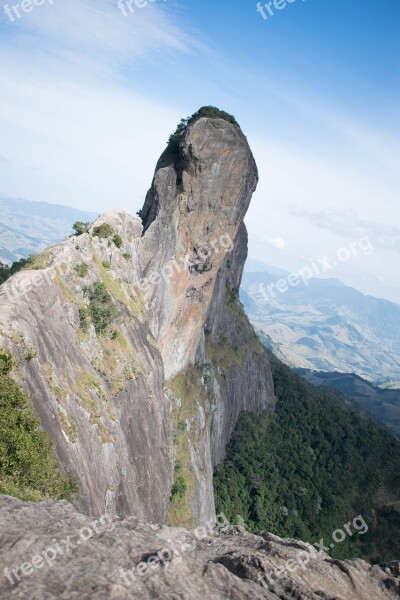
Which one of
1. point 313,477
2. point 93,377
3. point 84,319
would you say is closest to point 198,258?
point 84,319

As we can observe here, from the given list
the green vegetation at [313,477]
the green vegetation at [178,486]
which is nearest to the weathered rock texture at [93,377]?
the green vegetation at [178,486]

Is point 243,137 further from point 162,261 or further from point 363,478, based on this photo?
point 363,478

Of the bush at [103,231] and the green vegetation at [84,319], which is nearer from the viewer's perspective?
the green vegetation at [84,319]

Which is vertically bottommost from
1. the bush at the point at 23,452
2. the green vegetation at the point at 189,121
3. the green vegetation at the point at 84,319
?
the bush at the point at 23,452

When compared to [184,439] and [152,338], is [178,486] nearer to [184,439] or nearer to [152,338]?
[184,439]

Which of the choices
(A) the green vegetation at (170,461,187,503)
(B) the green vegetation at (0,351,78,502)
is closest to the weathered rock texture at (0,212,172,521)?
(B) the green vegetation at (0,351,78,502)

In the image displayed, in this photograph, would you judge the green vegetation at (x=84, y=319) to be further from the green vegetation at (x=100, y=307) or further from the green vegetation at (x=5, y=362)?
the green vegetation at (x=5, y=362)

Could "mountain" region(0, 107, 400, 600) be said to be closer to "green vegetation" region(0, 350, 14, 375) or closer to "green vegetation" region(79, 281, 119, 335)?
"green vegetation" region(0, 350, 14, 375)
